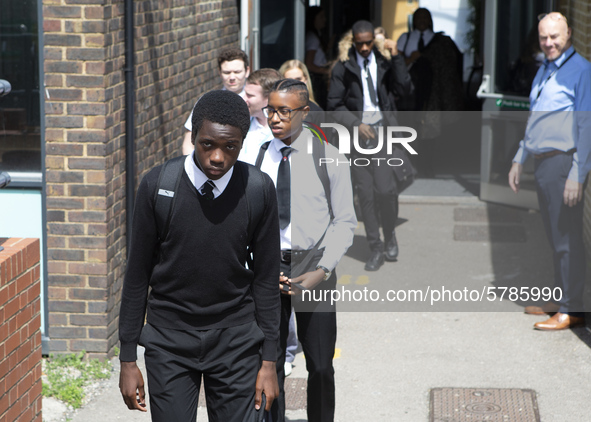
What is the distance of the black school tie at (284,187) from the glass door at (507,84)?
6142 millimetres

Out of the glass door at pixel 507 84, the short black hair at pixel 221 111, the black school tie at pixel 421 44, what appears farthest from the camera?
the black school tie at pixel 421 44

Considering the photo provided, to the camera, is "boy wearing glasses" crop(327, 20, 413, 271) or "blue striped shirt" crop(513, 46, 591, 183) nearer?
"blue striped shirt" crop(513, 46, 591, 183)

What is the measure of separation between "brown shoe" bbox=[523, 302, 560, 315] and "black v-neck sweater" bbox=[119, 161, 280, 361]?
423cm

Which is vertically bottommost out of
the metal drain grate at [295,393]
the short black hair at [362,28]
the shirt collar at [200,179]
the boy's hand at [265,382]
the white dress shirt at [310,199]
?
the metal drain grate at [295,393]

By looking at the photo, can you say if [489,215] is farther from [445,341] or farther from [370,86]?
[445,341]

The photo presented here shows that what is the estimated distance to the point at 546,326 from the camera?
673 centimetres

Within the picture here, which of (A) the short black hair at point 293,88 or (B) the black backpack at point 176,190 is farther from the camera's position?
(A) the short black hair at point 293,88

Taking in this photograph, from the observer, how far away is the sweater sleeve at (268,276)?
3.43 meters

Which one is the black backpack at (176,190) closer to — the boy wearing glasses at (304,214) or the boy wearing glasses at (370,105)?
the boy wearing glasses at (304,214)

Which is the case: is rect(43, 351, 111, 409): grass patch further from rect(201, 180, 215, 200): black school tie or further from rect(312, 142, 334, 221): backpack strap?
rect(201, 180, 215, 200): black school tie

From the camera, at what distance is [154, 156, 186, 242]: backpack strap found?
3254 millimetres

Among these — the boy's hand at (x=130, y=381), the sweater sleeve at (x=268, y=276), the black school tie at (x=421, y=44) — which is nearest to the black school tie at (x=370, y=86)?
the black school tie at (x=421, y=44)

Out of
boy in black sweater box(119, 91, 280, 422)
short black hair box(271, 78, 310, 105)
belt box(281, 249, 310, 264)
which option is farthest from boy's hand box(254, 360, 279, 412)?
short black hair box(271, 78, 310, 105)

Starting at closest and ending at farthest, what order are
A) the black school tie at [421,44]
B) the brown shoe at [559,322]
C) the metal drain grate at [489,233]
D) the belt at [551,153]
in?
the belt at [551,153] → the brown shoe at [559,322] → the metal drain grate at [489,233] → the black school tie at [421,44]
